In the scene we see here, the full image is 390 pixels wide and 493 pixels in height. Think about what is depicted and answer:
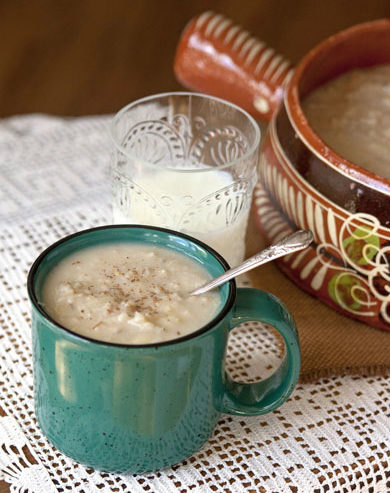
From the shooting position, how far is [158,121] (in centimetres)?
84

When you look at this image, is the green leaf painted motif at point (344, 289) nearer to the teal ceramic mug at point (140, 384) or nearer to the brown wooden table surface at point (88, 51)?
the teal ceramic mug at point (140, 384)

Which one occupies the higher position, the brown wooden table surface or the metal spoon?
the metal spoon

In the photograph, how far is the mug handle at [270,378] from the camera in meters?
0.61

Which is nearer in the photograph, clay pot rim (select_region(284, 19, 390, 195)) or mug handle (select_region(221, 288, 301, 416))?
mug handle (select_region(221, 288, 301, 416))

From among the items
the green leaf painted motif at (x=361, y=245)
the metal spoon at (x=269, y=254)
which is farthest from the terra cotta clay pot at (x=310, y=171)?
the metal spoon at (x=269, y=254)

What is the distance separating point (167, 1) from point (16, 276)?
4.25 feet

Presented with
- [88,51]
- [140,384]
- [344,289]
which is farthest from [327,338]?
[88,51]

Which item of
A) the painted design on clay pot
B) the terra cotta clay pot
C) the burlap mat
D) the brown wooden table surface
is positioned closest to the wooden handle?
the terra cotta clay pot

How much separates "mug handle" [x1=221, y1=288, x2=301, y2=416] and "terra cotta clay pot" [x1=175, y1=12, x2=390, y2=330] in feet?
0.50

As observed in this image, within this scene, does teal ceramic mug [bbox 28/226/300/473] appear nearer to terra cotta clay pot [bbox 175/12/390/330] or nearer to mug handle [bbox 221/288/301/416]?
mug handle [bbox 221/288/301/416]

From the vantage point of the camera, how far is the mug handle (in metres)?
0.61

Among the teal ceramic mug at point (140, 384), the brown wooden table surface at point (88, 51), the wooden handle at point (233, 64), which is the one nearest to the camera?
the teal ceramic mug at point (140, 384)

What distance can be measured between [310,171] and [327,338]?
0.52 ft

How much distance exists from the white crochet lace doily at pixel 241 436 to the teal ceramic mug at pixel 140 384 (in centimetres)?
2
